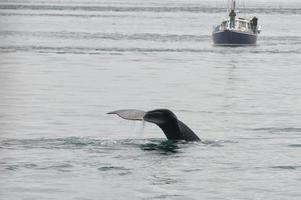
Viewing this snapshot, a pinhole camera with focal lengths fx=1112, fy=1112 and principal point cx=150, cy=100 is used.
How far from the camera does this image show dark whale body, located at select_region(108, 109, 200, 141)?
26312 millimetres

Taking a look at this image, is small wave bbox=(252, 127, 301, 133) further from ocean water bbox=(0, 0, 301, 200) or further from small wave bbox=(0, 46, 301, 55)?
small wave bbox=(0, 46, 301, 55)

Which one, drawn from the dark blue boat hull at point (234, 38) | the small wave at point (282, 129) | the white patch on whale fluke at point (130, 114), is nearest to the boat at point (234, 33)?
the dark blue boat hull at point (234, 38)

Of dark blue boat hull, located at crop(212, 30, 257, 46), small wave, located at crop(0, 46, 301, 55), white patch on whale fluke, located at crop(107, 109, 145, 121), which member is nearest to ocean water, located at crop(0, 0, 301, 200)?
white patch on whale fluke, located at crop(107, 109, 145, 121)

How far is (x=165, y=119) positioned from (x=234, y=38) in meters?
72.6

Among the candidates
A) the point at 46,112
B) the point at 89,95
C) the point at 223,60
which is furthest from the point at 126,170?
the point at 223,60

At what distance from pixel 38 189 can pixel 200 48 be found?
241 feet

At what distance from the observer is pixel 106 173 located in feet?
84.3

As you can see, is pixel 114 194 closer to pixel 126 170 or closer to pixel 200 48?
pixel 126 170

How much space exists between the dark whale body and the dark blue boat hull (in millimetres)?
69934

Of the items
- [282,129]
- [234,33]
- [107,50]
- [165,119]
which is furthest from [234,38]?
[165,119]

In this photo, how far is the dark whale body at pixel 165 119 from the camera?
86.3 ft

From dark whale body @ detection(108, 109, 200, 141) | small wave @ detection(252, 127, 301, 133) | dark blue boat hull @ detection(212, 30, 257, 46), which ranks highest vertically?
dark whale body @ detection(108, 109, 200, 141)

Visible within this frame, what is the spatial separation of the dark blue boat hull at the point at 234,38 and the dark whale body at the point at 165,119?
2753 inches

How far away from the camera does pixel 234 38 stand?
9881cm
